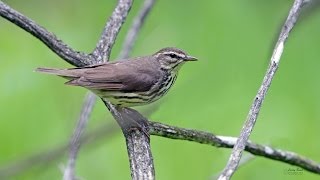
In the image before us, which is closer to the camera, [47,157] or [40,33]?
[47,157]

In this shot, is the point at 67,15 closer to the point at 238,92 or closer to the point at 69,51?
the point at 238,92

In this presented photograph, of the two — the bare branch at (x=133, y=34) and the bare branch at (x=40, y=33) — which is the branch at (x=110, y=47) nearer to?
the bare branch at (x=133, y=34)

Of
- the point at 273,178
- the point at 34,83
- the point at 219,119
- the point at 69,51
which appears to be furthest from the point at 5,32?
the point at 69,51

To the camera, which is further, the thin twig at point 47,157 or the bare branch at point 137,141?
the bare branch at point 137,141

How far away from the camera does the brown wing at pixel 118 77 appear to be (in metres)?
6.05

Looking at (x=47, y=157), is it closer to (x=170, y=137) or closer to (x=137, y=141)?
(x=137, y=141)

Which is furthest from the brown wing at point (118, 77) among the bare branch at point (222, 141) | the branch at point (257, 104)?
the branch at point (257, 104)

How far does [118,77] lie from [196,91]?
6.79 feet

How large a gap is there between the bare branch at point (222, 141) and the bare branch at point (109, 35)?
568mm

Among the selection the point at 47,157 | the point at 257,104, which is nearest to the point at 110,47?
the point at 47,157

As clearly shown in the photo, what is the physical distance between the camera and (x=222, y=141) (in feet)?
19.4

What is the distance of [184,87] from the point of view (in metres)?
8.70

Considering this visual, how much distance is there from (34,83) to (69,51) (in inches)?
119

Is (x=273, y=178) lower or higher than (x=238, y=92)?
lower
